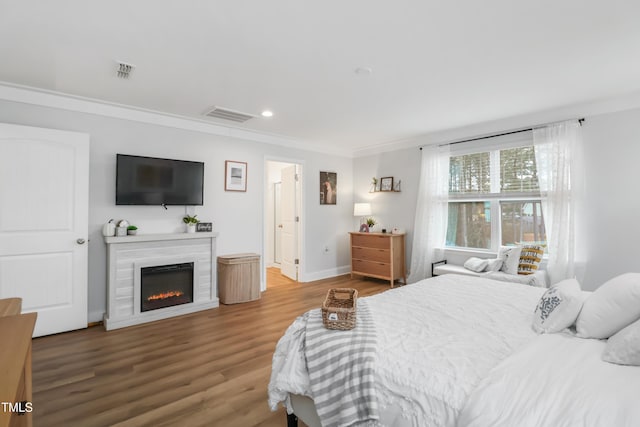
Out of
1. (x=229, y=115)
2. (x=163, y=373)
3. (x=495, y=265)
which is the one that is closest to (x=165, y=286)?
(x=163, y=373)

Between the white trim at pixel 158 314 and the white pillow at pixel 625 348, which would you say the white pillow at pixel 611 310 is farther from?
the white trim at pixel 158 314

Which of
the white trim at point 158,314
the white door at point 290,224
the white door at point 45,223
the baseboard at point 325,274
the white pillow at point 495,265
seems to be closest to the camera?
the white door at point 45,223

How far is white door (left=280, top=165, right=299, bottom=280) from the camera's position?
5.72 metres

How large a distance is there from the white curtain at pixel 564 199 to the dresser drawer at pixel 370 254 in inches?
87.6

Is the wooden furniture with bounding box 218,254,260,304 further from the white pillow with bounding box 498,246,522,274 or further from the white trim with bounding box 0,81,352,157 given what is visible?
the white pillow with bounding box 498,246,522,274

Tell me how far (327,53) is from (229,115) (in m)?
1.99

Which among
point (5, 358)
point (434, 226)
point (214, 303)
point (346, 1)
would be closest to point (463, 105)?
point (434, 226)

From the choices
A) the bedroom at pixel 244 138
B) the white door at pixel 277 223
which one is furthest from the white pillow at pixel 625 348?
the white door at pixel 277 223

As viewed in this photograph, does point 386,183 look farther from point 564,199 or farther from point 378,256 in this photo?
point 564,199

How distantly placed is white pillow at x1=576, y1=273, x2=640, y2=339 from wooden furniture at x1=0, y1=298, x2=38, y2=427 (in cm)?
215

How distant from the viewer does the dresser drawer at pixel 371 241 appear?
5320 millimetres

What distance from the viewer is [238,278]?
4.31 m

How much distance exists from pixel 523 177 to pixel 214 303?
4469 mm

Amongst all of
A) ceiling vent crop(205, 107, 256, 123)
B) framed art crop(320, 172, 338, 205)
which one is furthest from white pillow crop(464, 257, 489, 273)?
ceiling vent crop(205, 107, 256, 123)
